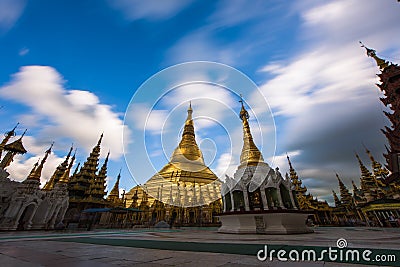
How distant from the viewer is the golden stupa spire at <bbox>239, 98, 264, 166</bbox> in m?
26.6

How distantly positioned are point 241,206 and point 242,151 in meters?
16.4

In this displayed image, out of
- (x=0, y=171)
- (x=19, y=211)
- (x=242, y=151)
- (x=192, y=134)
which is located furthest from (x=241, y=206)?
(x=192, y=134)

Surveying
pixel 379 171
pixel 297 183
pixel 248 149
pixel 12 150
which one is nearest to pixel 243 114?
pixel 248 149

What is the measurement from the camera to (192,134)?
153ft

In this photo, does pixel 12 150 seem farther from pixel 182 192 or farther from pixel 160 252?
pixel 160 252

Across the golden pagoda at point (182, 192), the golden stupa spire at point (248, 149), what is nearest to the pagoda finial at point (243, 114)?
the golden stupa spire at point (248, 149)

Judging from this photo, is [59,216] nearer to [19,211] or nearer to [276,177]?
[19,211]

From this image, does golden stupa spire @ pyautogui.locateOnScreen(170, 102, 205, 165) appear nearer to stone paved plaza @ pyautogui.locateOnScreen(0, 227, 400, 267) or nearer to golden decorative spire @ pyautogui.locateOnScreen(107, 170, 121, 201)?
A: golden decorative spire @ pyautogui.locateOnScreen(107, 170, 121, 201)

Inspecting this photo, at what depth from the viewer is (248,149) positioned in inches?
1131

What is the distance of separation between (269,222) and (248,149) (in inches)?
706

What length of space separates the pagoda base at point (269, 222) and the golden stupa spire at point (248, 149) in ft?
46.4

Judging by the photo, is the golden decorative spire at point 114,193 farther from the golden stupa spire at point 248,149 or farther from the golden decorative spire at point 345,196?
the golden decorative spire at point 345,196

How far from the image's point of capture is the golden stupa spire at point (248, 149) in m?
26.6

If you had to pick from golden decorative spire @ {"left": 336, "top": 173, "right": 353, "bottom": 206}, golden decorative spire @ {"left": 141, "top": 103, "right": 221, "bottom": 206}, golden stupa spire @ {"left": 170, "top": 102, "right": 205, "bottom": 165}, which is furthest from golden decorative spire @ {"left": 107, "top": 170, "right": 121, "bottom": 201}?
golden decorative spire @ {"left": 336, "top": 173, "right": 353, "bottom": 206}
